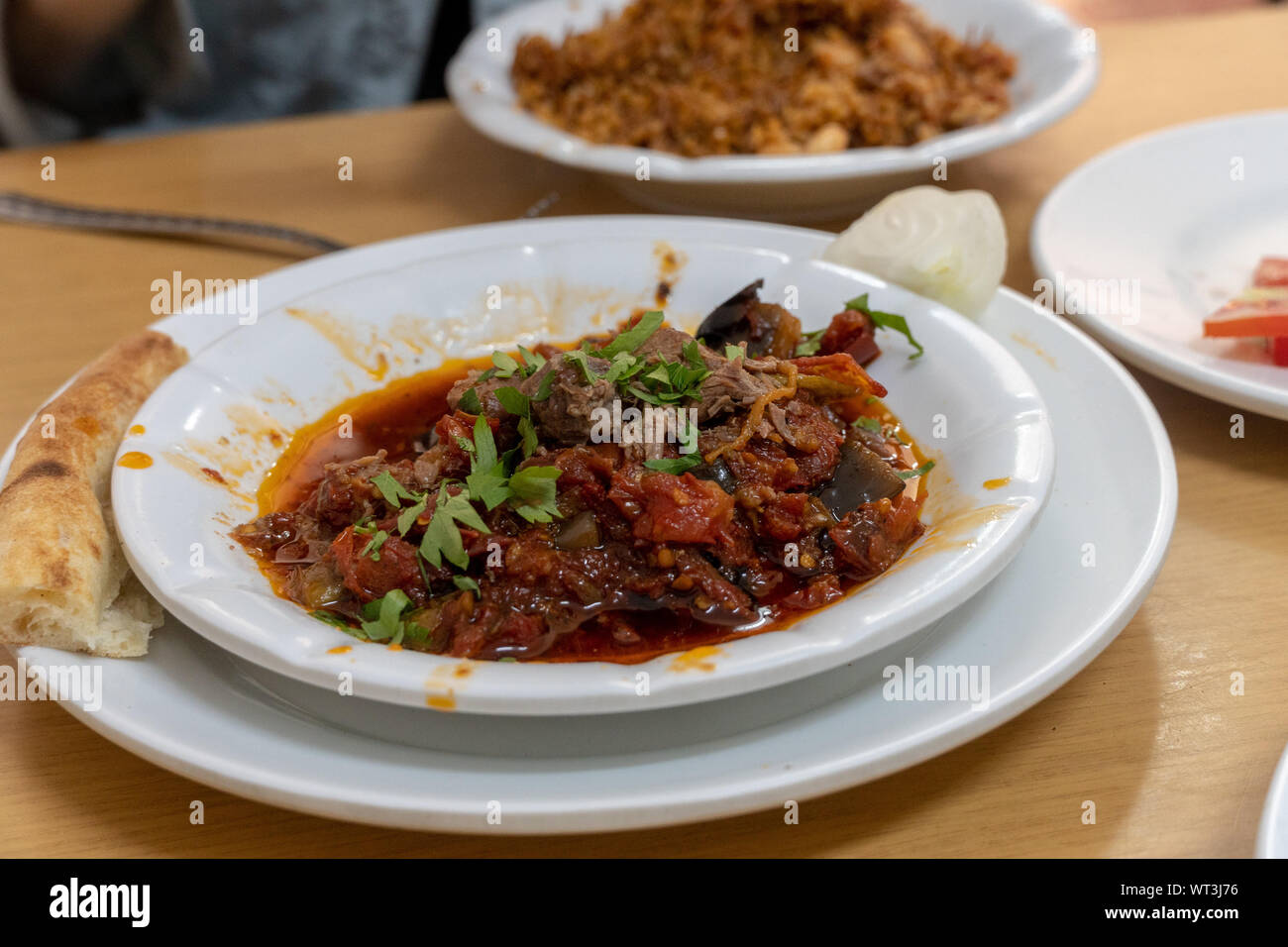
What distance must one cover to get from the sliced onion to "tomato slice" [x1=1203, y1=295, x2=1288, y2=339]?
1.65 ft

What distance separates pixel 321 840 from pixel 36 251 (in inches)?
108

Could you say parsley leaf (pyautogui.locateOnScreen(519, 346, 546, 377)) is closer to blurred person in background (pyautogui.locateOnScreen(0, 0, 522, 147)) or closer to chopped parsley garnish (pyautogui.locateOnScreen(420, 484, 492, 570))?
chopped parsley garnish (pyautogui.locateOnScreen(420, 484, 492, 570))

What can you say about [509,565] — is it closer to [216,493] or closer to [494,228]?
[216,493]

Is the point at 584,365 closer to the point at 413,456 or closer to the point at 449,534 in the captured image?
the point at 449,534

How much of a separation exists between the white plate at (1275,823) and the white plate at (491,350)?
1.48 ft

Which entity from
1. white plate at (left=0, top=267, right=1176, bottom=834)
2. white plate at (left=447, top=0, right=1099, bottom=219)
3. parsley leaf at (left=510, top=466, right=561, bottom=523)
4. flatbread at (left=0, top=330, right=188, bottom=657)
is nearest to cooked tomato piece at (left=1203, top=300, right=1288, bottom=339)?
white plate at (left=0, top=267, right=1176, bottom=834)

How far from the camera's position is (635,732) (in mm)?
1625

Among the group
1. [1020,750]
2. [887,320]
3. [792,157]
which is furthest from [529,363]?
[792,157]

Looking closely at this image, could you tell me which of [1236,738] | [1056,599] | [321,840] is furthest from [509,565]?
[1236,738]

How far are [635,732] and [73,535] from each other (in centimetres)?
98

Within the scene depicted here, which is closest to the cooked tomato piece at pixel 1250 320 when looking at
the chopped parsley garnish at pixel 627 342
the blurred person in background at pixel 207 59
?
the chopped parsley garnish at pixel 627 342

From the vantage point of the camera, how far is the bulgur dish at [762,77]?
11.5ft

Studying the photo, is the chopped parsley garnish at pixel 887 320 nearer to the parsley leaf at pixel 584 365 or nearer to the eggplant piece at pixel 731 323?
the eggplant piece at pixel 731 323
